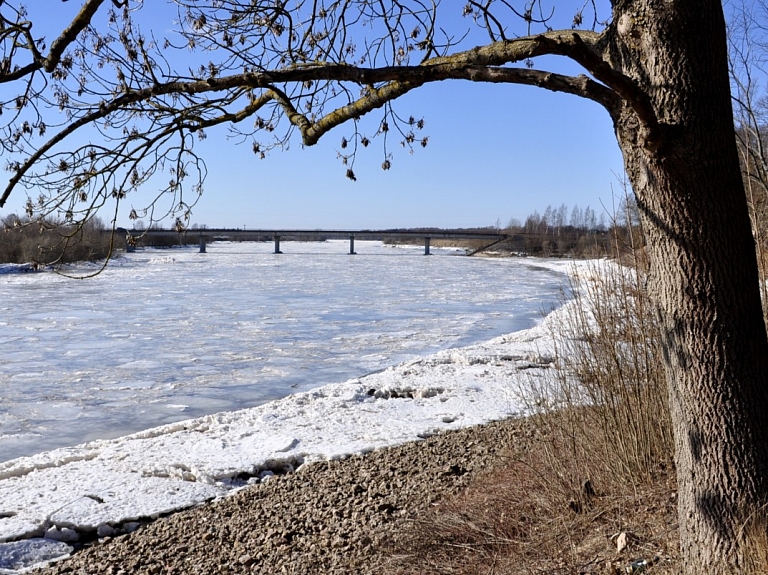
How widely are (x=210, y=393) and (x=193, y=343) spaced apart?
500cm

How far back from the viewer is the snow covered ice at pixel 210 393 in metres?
6.34

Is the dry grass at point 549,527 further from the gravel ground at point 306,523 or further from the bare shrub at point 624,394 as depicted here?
the gravel ground at point 306,523

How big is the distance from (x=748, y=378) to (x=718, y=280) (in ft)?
1.49

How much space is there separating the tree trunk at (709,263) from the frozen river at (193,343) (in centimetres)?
750

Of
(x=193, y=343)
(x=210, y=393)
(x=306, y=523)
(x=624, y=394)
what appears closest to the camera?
(x=624, y=394)

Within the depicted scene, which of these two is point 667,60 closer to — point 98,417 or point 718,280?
point 718,280

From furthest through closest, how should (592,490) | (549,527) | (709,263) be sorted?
(592,490), (549,527), (709,263)

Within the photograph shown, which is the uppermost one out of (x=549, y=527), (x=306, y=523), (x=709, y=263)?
(x=709, y=263)

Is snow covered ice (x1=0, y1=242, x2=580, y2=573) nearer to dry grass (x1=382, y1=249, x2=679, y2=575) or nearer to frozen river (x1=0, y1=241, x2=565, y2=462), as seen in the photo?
frozen river (x1=0, y1=241, x2=565, y2=462)

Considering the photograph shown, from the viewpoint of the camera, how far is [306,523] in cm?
517

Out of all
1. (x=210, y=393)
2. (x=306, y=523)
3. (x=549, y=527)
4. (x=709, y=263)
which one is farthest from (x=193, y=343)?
(x=709, y=263)

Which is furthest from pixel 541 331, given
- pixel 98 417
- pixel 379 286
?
pixel 379 286

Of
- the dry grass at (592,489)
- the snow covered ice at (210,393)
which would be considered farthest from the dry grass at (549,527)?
the snow covered ice at (210,393)

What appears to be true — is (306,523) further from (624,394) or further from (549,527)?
(624,394)
